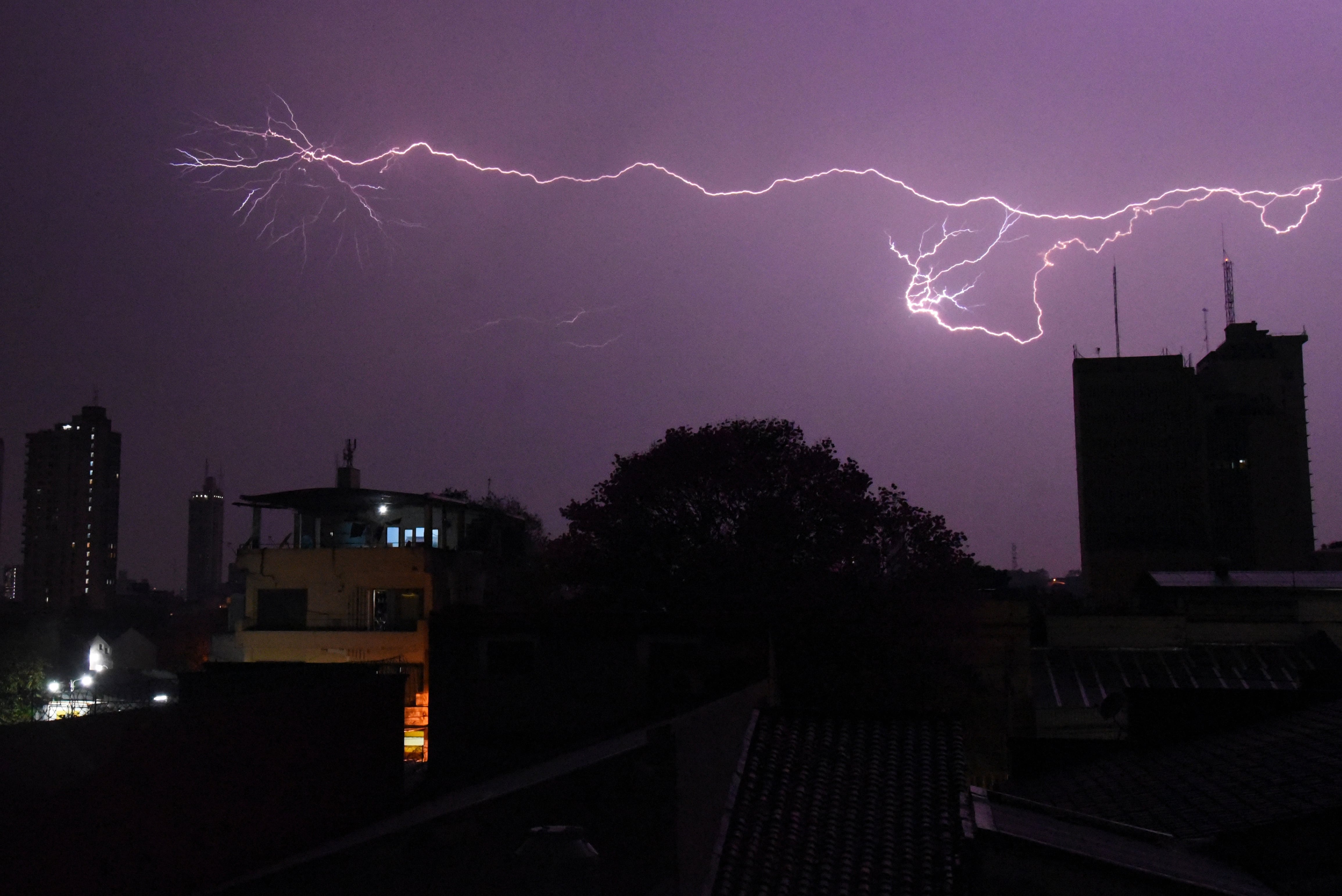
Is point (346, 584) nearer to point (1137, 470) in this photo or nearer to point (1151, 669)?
point (1151, 669)

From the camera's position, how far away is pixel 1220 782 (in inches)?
423

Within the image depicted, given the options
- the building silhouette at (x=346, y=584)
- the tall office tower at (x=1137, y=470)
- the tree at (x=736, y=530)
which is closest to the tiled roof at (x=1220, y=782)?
the tree at (x=736, y=530)

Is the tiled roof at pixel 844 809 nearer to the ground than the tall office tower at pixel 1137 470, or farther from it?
nearer to the ground

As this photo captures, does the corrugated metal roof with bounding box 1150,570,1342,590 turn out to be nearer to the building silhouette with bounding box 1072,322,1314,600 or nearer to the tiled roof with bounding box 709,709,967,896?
the building silhouette with bounding box 1072,322,1314,600

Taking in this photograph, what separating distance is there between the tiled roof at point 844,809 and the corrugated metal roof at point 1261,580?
1831 centimetres

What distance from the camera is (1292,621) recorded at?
23.5 metres

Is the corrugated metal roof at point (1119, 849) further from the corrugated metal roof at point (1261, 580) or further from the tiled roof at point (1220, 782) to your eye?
the corrugated metal roof at point (1261, 580)

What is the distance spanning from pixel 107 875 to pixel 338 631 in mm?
20540

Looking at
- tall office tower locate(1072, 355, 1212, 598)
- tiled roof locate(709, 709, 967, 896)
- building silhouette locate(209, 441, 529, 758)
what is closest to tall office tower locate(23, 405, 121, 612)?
building silhouette locate(209, 441, 529, 758)

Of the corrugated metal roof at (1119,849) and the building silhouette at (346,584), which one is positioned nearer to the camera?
the corrugated metal roof at (1119,849)

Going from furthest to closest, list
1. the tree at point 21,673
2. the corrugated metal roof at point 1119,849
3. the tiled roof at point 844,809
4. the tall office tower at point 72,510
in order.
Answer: the tall office tower at point 72,510, the tree at point 21,673, the tiled roof at point 844,809, the corrugated metal roof at point 1119,849

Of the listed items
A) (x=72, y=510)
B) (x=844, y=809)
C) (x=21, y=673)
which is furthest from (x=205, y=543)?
(x=844, y=809)

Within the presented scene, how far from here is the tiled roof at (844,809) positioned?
27.1 feet

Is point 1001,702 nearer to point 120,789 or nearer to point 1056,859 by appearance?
point 1056,859
